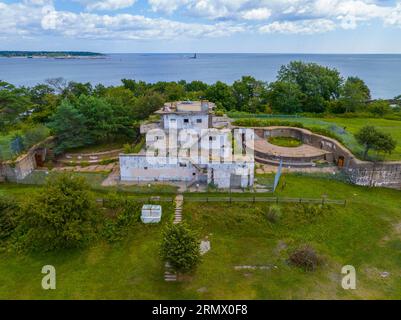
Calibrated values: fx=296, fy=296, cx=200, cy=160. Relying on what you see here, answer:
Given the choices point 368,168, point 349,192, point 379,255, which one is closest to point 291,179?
point 349,192

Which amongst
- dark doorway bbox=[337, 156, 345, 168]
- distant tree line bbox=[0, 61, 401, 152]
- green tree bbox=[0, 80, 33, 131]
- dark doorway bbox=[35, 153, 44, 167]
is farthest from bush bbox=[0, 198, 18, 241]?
dark doorway bbox=[337, 156, 345, 168]

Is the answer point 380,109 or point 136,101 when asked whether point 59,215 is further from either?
point 380,109

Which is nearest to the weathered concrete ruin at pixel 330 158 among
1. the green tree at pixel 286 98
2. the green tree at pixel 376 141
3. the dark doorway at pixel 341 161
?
the dark doorway at pixel 341 161

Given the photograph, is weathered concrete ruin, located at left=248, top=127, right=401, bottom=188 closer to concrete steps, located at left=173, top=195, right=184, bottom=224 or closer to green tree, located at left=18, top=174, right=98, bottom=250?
concrete steps, located at left=173, top=195, right=184, bottom=224

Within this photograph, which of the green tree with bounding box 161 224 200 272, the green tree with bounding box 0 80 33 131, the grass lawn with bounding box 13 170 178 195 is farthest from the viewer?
the green tree with bounding box 0 80 33 131

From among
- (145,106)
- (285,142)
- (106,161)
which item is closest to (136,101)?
(145,106)

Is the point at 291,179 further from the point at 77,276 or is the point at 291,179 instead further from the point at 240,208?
the point at 77,276
